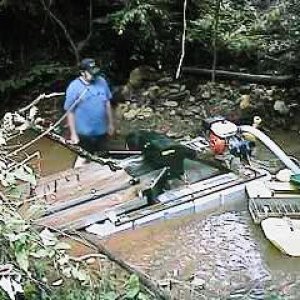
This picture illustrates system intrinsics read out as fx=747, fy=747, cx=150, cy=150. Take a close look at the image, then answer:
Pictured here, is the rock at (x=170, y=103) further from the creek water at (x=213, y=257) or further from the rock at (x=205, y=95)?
the creek water at (x=213, y=257)

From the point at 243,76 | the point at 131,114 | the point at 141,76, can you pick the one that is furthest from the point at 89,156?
the point at 141,76

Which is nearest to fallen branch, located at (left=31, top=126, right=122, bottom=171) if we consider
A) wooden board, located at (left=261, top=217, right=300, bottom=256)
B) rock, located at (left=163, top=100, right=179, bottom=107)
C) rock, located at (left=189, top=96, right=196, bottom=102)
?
wooden board, located at (left=261, top=217, right=300, bottom=256)

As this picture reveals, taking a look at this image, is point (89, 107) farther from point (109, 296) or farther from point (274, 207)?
point (109, 296)

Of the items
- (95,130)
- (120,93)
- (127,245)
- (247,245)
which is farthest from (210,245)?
(120,93)

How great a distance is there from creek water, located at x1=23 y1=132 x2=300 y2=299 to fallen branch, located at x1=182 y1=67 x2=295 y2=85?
9.70ft

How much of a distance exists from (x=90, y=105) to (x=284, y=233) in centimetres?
214

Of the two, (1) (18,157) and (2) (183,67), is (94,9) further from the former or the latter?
(1) (18,157)

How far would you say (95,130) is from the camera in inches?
265

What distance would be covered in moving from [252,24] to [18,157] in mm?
3888

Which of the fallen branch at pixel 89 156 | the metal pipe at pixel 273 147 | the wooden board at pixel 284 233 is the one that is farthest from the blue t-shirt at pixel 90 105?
the wooden board at pixel 284 233

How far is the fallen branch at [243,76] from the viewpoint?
880 centimetres

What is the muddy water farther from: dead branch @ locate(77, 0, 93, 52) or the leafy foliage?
dead branch @ locate(77, 0, 93, 52)

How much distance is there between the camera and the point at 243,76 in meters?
9.33

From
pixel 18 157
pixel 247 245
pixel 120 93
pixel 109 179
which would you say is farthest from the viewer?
pixel 120 93
